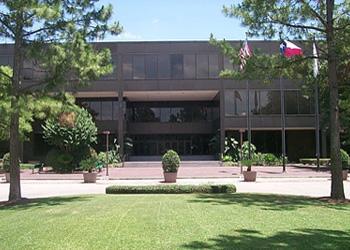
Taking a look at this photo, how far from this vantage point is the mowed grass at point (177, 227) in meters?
8.17

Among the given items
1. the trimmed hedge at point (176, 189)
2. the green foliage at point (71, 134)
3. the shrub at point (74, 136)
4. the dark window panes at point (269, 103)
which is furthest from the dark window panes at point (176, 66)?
the trimmed hedge at point (176, 189)

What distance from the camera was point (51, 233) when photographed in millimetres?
9156

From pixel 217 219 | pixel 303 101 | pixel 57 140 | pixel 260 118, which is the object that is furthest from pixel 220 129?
pixel 217 219

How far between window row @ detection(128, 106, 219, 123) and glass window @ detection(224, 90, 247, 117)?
8.89 m

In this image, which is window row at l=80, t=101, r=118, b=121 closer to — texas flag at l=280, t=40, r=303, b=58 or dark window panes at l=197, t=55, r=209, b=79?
dark window panes at l=197, t=55, r=209, b=79

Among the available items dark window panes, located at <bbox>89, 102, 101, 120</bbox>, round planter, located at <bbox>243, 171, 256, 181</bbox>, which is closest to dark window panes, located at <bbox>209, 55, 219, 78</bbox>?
dark window panes, located at <bbox>89, 102, 101, 120</bbox>

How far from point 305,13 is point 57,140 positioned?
28.4 m

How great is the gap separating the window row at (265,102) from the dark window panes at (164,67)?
6.45 m

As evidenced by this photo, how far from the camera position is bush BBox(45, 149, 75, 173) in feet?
136

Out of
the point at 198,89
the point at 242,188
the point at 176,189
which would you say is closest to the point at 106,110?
the point at 198,89

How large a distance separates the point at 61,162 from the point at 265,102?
73.7ft

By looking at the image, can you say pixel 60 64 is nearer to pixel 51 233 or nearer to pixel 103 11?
pixel 103 11

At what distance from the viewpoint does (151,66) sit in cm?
5353

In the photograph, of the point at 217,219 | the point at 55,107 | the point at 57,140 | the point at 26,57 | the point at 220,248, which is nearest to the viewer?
the point at 220,248
